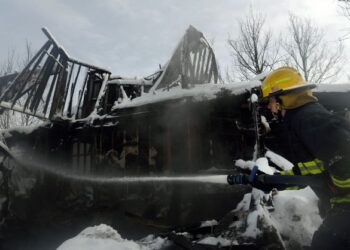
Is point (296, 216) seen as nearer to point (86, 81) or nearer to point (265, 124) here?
point (265, 124)

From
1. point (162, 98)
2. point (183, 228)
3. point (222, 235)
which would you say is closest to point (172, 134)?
point (162, 98)

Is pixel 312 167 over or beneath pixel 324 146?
beneath

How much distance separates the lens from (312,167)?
2266mm

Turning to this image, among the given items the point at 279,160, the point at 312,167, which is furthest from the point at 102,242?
the point at 279,160

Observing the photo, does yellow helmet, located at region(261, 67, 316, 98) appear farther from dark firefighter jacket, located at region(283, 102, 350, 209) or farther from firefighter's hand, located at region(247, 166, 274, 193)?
firefighter's hand, located at region(247, 166, 274, 193)

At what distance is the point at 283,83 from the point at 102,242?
3.19 meters

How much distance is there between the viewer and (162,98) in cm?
648

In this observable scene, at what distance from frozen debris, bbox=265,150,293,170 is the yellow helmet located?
3.18m

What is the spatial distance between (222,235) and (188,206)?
176 centimetres

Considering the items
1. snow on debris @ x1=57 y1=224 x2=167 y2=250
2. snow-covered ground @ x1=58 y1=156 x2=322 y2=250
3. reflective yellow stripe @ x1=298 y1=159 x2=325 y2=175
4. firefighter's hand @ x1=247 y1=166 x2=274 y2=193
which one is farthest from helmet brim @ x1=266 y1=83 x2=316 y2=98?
snow on debris @ x1=57 y1=224 x2=167 y2=250

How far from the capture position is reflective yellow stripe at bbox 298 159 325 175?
222 cm

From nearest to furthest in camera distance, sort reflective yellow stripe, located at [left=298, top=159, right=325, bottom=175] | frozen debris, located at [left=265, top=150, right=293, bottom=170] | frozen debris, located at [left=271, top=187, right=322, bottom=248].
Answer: reflective yellow stripe, located at [left=298, top=159, right=325, bottom=175] < frozen debris, located at [left=271, top=187, right=322, bottom=248] < frozen debris, located at [left=265, top=150, right=293, bottom=170]

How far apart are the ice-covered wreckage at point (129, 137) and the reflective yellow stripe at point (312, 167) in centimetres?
353

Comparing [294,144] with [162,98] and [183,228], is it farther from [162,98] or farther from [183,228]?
[162,98]
